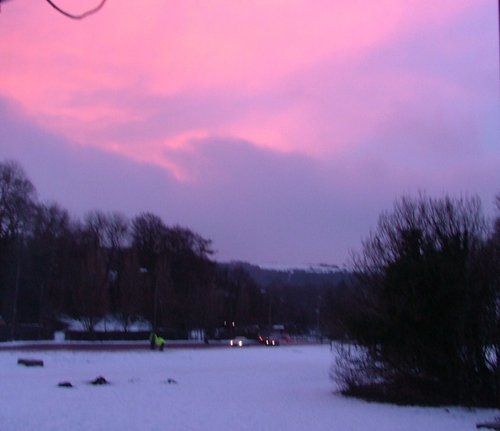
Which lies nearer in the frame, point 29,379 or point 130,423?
point 130,423

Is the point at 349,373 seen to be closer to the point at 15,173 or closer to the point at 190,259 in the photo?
the point at 15,173

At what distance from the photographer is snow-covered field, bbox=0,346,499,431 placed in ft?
63.8

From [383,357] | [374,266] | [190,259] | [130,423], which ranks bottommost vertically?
[130,423]

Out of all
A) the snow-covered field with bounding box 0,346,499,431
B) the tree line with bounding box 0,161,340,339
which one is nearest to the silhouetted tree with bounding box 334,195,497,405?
the snow-covered field with bounding box 0,346,499,431

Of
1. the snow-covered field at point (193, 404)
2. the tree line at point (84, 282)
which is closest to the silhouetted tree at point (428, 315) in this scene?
the snow-covered field at point (193, 404)

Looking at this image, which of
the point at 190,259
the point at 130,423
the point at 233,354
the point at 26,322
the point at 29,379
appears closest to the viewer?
the point at 130,423

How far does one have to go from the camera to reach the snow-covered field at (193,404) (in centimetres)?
1945

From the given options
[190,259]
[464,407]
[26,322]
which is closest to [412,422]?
[464,407]

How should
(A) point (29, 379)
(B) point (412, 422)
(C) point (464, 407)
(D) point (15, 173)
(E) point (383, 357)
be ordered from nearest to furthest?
(B) point (412, 422)
(C) point (464, 407)
(E) point (383, 357)
(A) point (29, 379)
(D) point (15, 173)

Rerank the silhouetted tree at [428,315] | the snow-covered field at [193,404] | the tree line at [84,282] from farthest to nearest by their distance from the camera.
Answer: the tree line at [84,282] < the silhouetted tree at [428,315] < the snow-covered field at [193,404]

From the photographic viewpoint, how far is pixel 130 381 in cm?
3156

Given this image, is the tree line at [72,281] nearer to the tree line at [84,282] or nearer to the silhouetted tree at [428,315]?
the tree line at [84,282]

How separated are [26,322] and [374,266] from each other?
61818mm

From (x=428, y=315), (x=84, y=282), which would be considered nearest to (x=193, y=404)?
(x=428, y=315)
